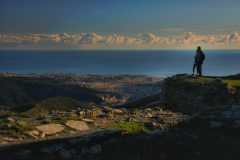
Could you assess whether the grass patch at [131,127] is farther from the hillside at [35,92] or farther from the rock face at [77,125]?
the hillside at [35,92]

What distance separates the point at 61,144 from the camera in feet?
48.6

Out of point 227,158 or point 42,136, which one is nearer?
point 227,158

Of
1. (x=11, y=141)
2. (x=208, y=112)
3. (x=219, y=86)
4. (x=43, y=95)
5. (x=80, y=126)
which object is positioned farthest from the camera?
(x=43, y=95)

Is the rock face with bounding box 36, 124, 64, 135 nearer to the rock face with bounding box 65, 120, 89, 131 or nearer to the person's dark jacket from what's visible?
the rock face with bounding box 65, 120, 89, 131

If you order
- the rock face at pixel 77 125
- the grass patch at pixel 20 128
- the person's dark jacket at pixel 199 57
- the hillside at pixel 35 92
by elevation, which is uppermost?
the person's dark jacket at pixel 199 57

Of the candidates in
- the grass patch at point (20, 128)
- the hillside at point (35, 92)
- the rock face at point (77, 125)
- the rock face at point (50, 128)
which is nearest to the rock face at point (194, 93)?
the rock face at point (77, 125)

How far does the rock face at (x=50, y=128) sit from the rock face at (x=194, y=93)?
29.2 ft

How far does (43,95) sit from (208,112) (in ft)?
511

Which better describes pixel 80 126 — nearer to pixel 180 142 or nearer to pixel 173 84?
pixel 180 142

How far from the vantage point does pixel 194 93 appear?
26344 mm

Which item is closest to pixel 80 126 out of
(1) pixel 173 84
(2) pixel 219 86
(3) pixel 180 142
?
(3) pixel 180 142

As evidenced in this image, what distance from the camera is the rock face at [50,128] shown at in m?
17.2

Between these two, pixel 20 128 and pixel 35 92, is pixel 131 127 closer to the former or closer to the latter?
pixel 20 128

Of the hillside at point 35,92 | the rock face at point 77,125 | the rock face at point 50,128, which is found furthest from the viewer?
the hillside at point 35,92
